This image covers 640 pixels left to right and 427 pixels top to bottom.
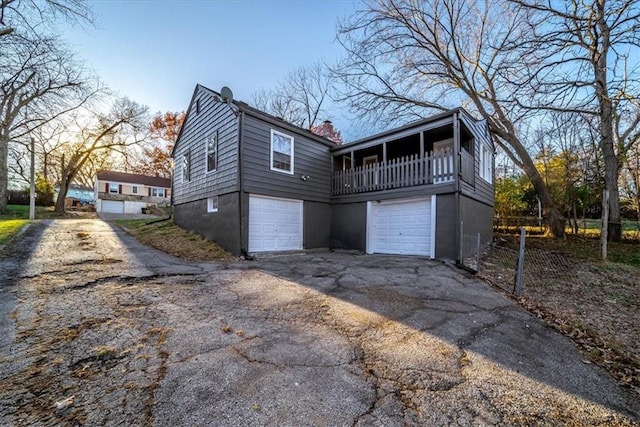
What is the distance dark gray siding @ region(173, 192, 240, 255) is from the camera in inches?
334

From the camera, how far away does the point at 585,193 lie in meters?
12.7

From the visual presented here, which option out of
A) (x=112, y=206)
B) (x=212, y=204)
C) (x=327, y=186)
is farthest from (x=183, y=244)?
(x=112, y=206)

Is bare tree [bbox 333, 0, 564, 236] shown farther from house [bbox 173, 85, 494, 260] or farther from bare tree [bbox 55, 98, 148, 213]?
bare tree [bbox 55, 98, 148, 213]

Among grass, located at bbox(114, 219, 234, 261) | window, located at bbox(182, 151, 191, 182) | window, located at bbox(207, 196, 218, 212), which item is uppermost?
window, located at bbox(182, 151, 191, 182)

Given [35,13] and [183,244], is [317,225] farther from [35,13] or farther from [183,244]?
[35,13]

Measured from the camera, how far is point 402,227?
938 cm

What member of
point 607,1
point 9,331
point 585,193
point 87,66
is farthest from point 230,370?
point 87,66

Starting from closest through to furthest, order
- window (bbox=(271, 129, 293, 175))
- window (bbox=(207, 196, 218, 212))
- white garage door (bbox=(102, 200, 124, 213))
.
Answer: window (bbox=(271, 129, 293, 175)) → window (bbox=(207, 196, 218, 212)) → white garage door (bbox=(102, 200, 124, 213))

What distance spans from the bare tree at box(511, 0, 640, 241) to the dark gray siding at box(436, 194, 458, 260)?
315 cm

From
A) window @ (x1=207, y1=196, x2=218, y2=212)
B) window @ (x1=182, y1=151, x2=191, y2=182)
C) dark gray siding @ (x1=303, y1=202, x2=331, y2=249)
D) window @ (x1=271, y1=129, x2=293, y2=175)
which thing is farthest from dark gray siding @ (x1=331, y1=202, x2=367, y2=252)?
window @ (x1=182, y1=151, x2=191, y2=182)

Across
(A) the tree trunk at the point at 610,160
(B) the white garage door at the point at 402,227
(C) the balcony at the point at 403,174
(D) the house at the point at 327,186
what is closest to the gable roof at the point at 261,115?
(D) the house at the point at 327,186

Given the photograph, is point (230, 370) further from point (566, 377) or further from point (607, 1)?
point (607, 1)

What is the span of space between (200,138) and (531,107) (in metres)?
10.9

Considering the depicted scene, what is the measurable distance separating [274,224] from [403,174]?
4.67 meters
